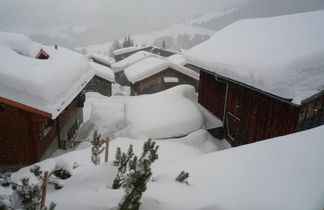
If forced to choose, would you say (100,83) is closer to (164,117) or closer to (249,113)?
(164,117)

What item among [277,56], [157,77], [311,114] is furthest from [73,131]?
[157,77]

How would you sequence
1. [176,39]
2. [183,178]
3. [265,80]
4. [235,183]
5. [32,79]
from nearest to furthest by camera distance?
[235,183], [183,178], [265,80], [32,79], [176,39]

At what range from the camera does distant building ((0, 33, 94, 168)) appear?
7289mm

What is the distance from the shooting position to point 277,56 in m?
6.82

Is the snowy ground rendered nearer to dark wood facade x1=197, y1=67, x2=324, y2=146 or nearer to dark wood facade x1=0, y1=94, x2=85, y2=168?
dark wood facade x1=197, y1=67, x2=324, y2=146

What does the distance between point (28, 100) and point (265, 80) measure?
6.89 meters

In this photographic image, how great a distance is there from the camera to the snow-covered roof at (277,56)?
5.95 m

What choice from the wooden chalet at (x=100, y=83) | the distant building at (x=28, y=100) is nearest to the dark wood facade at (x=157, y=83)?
the wooden chalet at (x=100, y=83)

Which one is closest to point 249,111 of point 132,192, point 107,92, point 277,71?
point 277,71

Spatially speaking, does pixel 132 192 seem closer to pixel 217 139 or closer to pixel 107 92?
pixel 217 139

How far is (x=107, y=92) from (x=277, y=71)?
24028mm

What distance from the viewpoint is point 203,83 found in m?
13.2

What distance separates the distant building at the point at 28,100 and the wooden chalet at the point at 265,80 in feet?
19.3

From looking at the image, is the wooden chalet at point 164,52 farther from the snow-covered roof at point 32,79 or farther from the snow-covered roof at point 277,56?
the snow-covered roof at point 32,79
